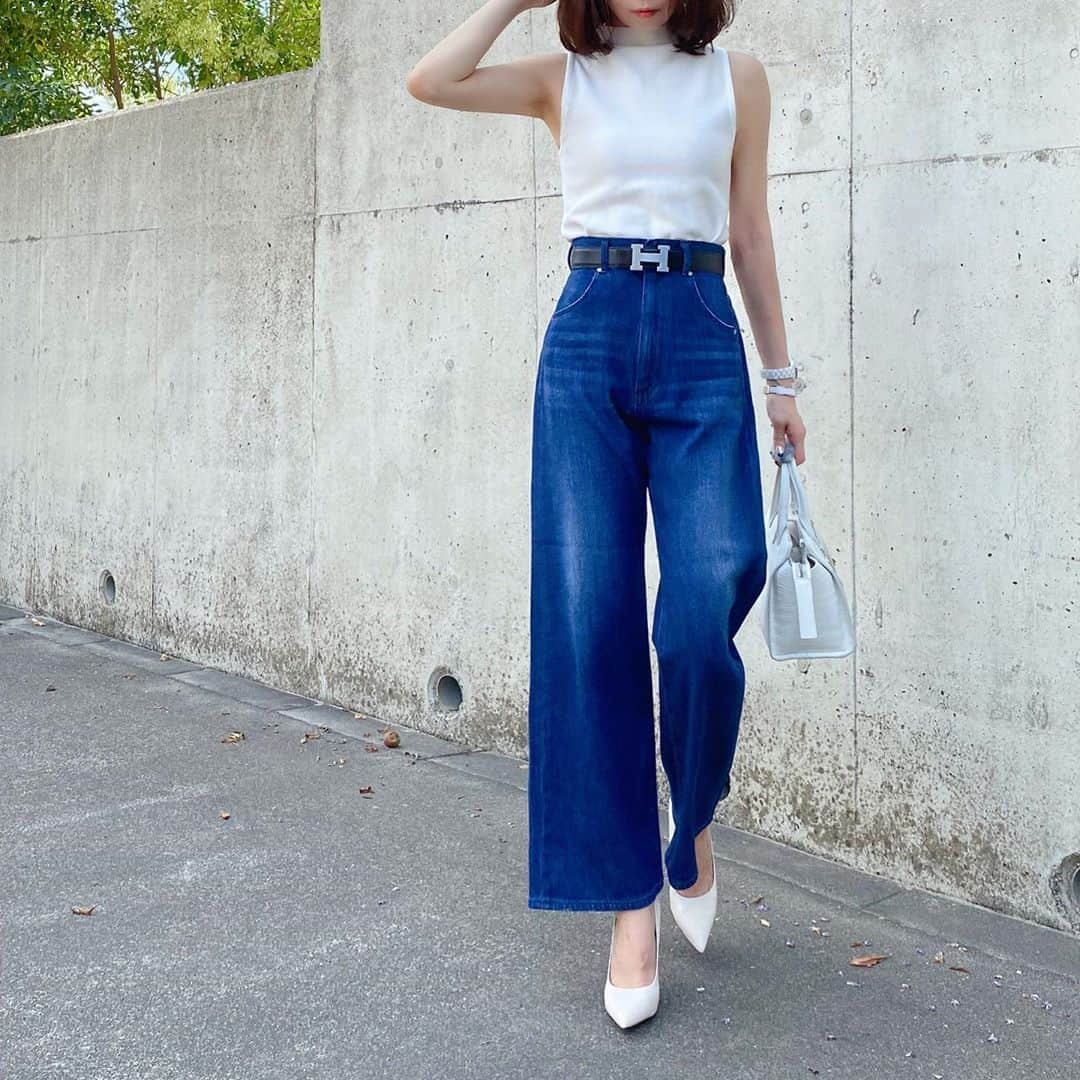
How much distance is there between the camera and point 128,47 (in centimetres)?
1067

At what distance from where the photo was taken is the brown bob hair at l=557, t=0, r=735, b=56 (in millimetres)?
2826

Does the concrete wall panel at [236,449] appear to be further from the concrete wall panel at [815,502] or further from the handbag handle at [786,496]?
the handbag handle at [786,496]

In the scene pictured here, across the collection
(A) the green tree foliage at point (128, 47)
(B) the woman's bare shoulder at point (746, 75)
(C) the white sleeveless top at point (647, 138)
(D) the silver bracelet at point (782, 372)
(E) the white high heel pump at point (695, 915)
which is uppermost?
(A) the green tree foliage at point (128, 47)

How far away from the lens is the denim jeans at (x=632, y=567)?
9.20ft

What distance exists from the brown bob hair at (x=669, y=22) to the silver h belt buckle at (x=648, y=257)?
0.37 m

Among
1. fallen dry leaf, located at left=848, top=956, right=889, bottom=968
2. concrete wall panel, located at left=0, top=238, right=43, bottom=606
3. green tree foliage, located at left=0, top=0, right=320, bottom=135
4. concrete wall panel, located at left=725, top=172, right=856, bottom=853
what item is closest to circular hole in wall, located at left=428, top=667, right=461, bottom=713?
concrete wall panel, located at left=725, top=172, right=856, bottom=853

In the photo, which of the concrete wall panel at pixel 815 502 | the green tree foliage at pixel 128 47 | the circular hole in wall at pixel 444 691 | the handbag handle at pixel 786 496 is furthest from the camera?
the green tree foliage at pixel 128 47

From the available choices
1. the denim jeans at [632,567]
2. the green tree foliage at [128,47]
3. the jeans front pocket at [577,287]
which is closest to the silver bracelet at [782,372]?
the denim jeans at [632,567]

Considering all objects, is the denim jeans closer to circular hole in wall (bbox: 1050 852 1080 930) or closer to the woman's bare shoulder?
the woman's bare shoulder

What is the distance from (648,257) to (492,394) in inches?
71.0

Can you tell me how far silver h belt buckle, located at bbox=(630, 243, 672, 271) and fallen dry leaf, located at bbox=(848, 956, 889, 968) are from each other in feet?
4.57

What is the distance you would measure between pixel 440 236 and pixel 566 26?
190 centimetres

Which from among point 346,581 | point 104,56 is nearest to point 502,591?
point 346,581

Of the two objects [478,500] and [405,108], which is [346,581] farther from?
[405,108]
